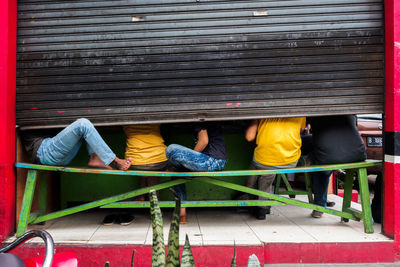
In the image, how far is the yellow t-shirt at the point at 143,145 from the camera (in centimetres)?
374

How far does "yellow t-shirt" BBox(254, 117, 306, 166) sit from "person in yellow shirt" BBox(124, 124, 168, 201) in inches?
45.8

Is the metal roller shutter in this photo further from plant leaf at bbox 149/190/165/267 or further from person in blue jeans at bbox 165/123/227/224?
plant leaf at bbox 149/190/165/267

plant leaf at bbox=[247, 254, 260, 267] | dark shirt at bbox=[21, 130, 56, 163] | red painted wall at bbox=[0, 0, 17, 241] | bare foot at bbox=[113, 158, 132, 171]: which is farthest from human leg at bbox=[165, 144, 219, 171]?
plant leaf at bbox=[247, 254, 260, 267]

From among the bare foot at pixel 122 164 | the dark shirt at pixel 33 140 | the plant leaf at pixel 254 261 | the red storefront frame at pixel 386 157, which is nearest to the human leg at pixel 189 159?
the bare foot at pixel 122 164

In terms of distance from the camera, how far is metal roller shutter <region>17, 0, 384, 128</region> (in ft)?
11.4

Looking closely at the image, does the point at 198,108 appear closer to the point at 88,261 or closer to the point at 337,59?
the point at 337,59

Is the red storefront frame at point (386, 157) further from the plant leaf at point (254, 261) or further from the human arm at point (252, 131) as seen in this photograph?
the plant leaf at point (254, 261)

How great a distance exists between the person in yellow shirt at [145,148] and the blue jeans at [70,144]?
0.41m

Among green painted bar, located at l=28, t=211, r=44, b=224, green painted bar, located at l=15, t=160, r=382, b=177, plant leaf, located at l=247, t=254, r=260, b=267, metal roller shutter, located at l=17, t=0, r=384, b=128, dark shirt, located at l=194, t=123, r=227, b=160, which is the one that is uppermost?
metal roller shutter, located at l=17, t=0, r=384, b=128

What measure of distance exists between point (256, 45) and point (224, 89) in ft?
1.92

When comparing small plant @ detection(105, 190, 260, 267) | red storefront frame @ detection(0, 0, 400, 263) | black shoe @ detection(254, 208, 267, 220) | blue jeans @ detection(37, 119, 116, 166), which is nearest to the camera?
small plant @ detection(105, 190, 260, 267)

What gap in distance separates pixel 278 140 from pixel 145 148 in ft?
4.99

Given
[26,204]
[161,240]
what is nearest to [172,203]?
[26,204]

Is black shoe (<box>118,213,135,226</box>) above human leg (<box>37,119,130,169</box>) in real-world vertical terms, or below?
below
